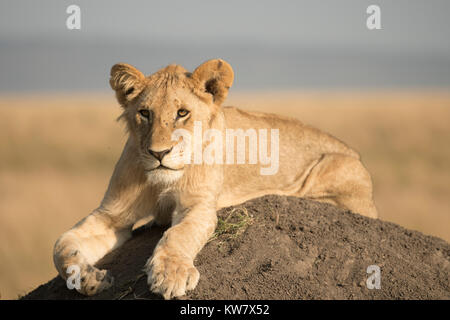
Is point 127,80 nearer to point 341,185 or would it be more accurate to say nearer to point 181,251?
point 181,251

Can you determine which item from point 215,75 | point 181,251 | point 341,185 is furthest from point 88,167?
point 181,251

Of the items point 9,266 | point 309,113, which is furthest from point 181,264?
point 309,113

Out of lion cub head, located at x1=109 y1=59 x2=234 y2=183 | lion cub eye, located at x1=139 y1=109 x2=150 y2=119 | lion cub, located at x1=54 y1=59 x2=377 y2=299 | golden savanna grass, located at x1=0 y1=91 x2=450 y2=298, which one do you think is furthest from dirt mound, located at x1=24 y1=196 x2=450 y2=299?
golden savanna grass, located at x1=0 y1=91 x2=450 y2=298

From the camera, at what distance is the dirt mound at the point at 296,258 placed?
14.9 ft

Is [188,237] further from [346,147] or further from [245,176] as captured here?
[346,147]

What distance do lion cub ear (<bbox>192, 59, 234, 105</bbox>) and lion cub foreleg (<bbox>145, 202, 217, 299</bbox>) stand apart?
3.59 ft

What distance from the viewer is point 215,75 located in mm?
5363

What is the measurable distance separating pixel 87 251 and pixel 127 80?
63.0 inches

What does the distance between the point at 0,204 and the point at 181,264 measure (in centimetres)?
1323

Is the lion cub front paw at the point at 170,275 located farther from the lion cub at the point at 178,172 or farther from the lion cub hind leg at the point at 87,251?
the lion cub hind leg at the point at 87,251

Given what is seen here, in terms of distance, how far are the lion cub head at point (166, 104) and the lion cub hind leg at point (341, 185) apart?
6.47ft

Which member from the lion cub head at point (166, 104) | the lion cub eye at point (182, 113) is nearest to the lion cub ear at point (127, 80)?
the lion cub head at point (166, 104)

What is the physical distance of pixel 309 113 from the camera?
35000mm

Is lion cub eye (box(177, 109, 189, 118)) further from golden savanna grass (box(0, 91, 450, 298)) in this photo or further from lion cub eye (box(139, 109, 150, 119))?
golden savanna grass (box(0, 91, 450, 298))
